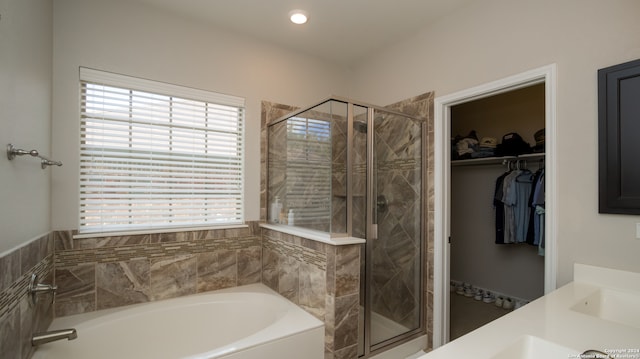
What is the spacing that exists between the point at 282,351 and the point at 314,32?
8.39 ft

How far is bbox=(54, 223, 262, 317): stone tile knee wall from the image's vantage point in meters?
2.05

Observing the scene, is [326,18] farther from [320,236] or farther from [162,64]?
[320,236]

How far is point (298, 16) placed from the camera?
2.39 meters

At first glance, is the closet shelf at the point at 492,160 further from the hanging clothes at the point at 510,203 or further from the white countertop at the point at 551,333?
the white countertop at the point at 551,333

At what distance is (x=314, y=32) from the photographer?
8.78 feet

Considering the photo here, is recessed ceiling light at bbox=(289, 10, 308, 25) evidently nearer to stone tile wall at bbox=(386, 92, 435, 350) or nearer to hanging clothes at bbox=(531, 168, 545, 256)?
stone tile wall at bbox=(386, 92, 435, 350)

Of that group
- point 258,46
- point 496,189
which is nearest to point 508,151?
point 496,189

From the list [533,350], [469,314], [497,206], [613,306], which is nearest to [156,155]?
[533,350]

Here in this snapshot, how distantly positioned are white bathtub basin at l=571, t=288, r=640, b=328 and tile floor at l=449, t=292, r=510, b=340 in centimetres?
150

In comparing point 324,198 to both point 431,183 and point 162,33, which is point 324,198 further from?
point 162,33

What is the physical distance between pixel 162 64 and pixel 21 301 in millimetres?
1801

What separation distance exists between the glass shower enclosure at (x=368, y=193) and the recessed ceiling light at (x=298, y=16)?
0.76 meters

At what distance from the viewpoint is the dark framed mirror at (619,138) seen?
147cm

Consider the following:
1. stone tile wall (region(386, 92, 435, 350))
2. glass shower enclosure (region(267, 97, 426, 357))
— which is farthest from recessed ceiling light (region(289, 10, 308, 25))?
stone tile wall (region(386, 92, 435, 350))
